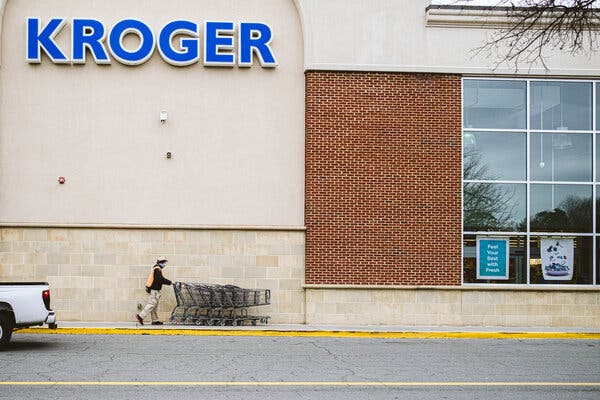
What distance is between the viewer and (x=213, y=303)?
60.4ft

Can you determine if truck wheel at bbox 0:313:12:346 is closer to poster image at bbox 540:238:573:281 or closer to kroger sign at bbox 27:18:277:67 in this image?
kroger sign at bbox 27:18:277:67

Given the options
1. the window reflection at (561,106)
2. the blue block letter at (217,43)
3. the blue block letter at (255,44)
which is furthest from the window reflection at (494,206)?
the blue block letter at (217,43)

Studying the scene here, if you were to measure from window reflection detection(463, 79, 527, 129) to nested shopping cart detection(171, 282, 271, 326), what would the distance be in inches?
276

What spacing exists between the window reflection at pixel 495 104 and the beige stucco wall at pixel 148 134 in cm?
443

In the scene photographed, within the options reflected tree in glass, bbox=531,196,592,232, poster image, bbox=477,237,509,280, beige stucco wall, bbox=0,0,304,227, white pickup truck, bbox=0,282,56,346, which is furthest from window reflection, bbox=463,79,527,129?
white pickup truck, bbox=0,282,56,346

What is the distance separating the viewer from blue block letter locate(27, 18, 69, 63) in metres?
19.0

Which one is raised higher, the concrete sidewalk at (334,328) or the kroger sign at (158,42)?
the kroger sign at (158,42)

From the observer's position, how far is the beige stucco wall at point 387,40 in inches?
756

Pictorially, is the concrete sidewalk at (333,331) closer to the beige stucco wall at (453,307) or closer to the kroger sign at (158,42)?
the beige stucco wall at (453,307)

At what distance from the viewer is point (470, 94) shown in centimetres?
1958

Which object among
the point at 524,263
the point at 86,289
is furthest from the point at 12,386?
the point at 524,263

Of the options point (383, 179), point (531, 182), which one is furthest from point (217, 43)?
point (531, 182)

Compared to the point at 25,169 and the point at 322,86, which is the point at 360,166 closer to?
the point at 322,86

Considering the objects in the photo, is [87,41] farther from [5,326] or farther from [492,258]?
[492,258]
